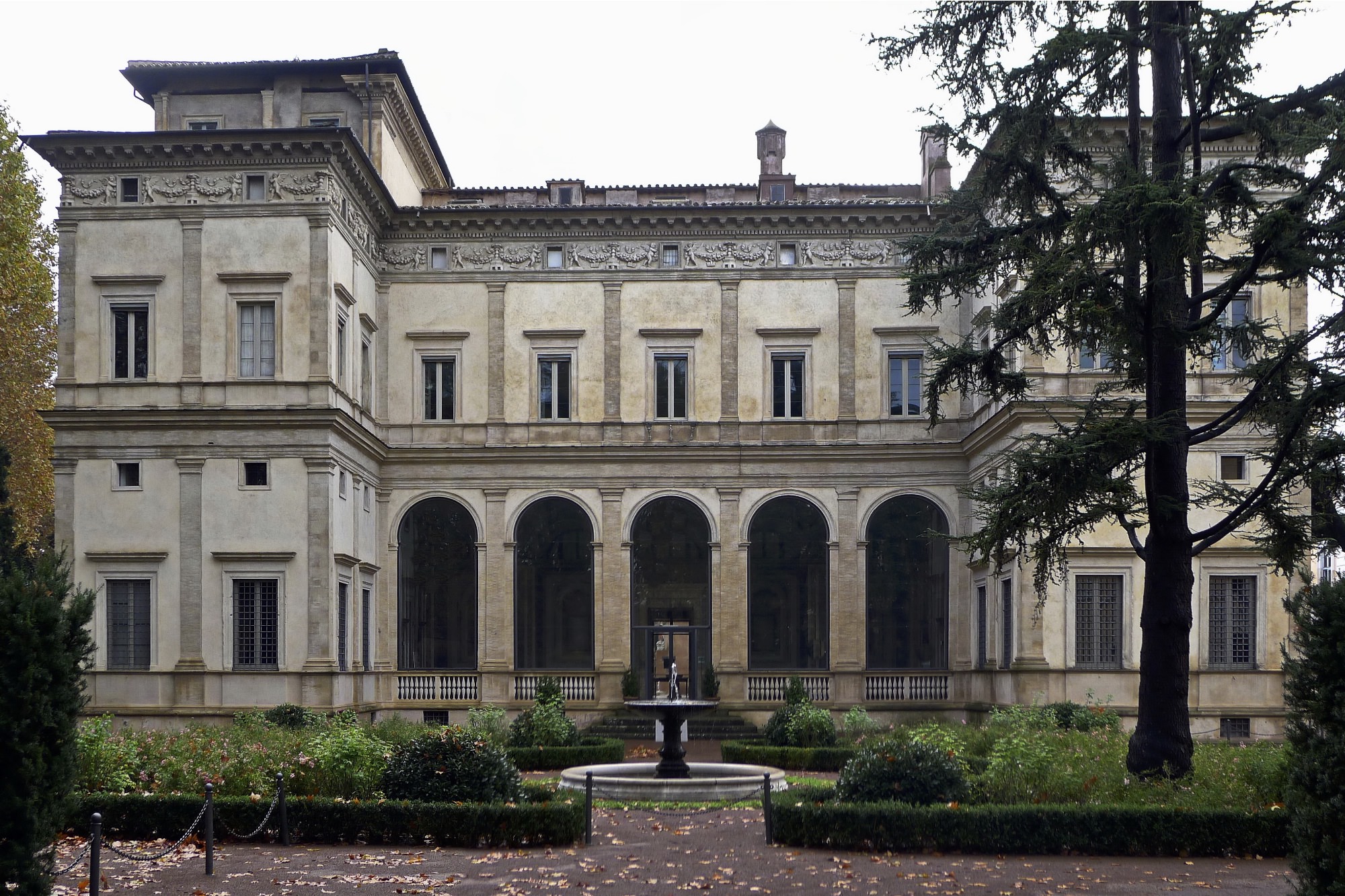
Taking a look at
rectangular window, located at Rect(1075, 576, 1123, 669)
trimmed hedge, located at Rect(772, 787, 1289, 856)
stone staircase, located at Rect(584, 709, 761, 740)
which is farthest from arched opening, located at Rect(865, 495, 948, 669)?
trimmed hedge, located at Rect(772, 787, 1289, 856)

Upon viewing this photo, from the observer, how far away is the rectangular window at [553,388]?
132 feet

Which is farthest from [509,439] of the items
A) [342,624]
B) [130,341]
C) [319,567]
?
[130,341]

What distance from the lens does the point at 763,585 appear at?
49844 mm

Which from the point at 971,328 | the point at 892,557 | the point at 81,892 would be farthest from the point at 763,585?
the point at 81,892

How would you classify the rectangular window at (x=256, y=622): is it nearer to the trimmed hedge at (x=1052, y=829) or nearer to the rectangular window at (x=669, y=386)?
the rectangular window at (x=669, y=386)

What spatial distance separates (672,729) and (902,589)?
24.4 meters

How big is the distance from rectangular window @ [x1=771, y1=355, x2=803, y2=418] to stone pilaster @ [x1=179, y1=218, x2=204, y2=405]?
50.1ft

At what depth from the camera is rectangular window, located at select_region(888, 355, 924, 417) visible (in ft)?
131

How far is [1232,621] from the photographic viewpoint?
33625 millimetres

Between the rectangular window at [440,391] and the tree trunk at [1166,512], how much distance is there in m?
23.5

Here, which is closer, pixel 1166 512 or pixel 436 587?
pixel 1166 512

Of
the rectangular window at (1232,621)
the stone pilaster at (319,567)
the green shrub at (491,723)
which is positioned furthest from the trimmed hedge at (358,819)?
the rectangular window at (1232,621)

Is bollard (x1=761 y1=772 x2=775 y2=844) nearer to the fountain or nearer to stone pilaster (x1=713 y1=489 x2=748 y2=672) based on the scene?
the fountain

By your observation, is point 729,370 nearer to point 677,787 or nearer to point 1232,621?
point 1232,621
